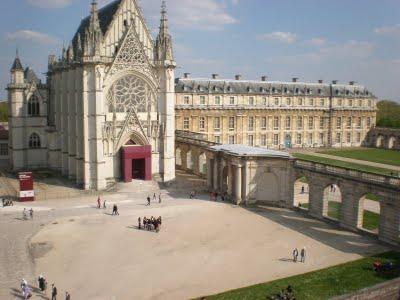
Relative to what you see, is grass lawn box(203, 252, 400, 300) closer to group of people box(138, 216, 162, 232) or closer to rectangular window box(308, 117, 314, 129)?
group of people box(138, 216, 162, 232)

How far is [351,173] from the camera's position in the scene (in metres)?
33.8

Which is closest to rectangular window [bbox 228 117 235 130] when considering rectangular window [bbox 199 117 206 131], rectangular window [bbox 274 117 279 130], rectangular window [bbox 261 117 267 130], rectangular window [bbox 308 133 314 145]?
rectangular window [bbox 199 117 206 131]

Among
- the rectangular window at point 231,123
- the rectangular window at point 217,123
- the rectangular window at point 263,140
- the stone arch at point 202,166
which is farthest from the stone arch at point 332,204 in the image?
the rectangular window at point 263,140

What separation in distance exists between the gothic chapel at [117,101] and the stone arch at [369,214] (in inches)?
897

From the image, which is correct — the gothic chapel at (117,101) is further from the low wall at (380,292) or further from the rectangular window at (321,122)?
the rectangular window at (321,122)

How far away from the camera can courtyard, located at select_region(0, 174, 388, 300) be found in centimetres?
2391

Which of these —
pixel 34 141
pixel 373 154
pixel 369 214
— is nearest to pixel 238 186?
pixel 369 214

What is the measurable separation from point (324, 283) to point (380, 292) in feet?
11.7

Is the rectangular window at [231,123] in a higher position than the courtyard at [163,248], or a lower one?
higher

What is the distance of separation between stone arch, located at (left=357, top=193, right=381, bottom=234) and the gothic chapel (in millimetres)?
22785

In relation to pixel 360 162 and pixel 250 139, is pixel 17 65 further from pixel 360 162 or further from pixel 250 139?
pixel 360 162

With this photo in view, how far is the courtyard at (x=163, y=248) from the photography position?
23906 mm

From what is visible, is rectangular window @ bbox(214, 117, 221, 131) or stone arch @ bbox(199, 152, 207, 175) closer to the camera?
stone arch @ bbox(199, 152, 207, 175)

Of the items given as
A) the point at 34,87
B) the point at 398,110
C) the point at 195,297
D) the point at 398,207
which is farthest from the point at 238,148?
the point at 398,110
